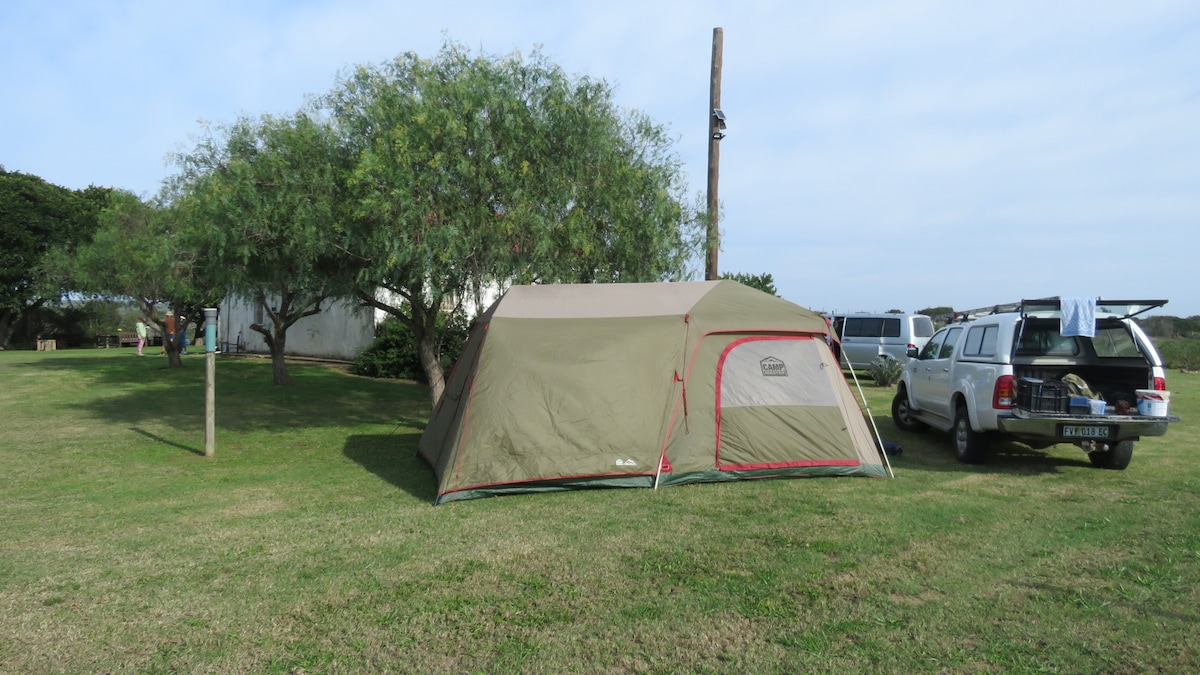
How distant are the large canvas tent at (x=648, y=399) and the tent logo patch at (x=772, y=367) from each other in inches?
0.5

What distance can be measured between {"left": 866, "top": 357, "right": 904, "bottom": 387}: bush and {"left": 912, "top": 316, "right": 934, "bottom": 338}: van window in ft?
5.39

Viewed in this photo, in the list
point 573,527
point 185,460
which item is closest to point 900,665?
point 573,527

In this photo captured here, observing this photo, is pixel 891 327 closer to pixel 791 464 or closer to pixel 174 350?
pixel 791 464

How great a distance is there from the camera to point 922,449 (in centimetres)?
1025

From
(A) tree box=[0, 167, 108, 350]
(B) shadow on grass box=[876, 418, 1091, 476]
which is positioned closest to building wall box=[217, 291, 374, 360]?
(A) tree box=[0, 167, 108, 350]

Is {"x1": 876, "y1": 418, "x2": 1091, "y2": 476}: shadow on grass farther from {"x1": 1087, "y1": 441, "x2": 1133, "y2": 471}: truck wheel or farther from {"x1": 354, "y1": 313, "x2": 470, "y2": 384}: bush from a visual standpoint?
{"x1": 354, "y1": 313, "x2": 470, "y2": 384}: bush

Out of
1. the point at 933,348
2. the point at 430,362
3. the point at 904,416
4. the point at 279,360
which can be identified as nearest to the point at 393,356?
the point at 279,360

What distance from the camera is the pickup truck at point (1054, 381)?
7.99 m

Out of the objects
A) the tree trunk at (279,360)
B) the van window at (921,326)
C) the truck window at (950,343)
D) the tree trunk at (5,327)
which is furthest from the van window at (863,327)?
the tree trunk at (5,327)

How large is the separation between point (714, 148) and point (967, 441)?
18.4 feet

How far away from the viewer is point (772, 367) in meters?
8.23

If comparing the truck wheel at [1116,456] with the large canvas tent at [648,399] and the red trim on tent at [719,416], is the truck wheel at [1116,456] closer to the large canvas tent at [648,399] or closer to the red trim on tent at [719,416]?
the large canvas tent at [648,399]

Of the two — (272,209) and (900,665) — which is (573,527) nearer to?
(900,665)

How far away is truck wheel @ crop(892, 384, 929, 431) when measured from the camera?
11812 mm
